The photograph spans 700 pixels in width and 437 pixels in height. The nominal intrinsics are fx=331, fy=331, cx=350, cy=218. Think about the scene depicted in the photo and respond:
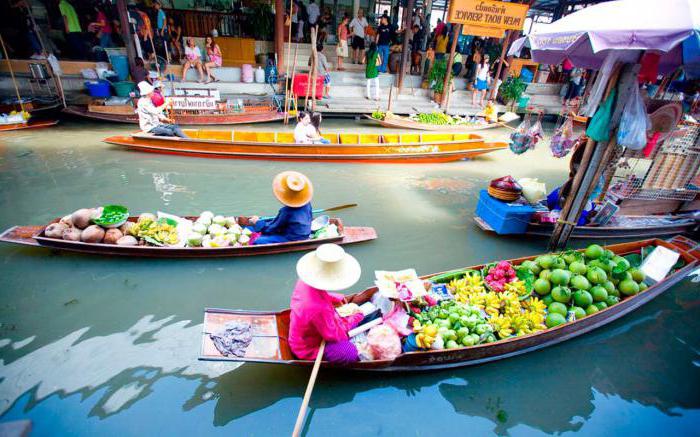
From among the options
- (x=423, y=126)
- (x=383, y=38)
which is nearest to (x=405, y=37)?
(x=383, y=38)

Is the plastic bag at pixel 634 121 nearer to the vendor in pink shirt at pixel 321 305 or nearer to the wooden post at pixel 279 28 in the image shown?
the vendor in pink shirt at pixel 321 305

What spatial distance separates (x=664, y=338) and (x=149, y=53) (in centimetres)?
1714

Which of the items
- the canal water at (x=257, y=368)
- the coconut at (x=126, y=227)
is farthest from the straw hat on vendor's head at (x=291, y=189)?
the coconut at (x=126, y=227)

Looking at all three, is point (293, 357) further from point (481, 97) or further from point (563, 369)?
point (481, 97)

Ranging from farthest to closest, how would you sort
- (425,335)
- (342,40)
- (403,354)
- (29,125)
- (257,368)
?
1. (342,40)
2. (29,125)
3. (257,368)
4. (425,335)
5. (403,354)

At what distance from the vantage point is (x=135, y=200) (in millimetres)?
6863

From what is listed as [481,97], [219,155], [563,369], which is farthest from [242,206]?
[481,97]

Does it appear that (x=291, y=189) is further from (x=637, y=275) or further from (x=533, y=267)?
(x=637, y=275)

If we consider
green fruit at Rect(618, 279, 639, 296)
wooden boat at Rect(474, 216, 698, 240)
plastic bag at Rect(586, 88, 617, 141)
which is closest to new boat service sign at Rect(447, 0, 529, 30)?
plastic bag at Rect(586, 88, 617, 141)

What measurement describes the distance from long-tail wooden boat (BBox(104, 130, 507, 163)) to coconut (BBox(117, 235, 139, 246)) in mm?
4400

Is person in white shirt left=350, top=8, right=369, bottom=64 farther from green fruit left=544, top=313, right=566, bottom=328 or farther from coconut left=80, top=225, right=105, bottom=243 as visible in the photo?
green fruit left=544, top=313, right=566, bottom=328

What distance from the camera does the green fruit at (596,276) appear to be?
4.12 metres

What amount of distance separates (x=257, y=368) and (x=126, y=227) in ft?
10.7

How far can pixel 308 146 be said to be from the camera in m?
8.85
